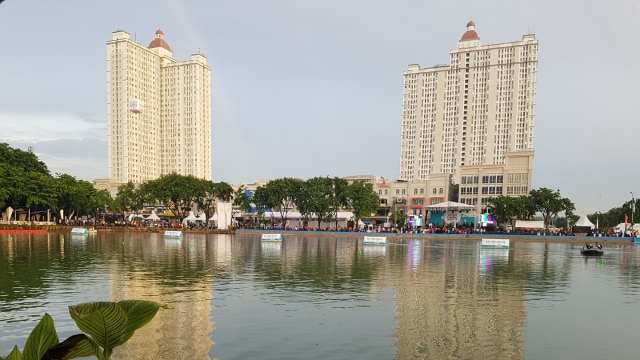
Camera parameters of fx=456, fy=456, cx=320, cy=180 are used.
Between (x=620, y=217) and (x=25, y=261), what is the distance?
12819 centimetres

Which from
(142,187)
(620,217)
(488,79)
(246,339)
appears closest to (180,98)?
(142,187)

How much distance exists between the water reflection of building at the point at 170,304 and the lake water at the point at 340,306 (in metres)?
0.06

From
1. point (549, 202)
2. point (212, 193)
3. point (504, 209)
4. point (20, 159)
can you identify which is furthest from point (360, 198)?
point (20, 159)

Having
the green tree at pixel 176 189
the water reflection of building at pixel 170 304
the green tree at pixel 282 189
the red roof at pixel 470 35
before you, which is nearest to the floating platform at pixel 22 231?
the green tree at pixel 176 189

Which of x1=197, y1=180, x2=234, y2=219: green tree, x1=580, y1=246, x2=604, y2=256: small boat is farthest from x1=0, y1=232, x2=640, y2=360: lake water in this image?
x1=197, y1=180, x2=234, y2=219: green tree

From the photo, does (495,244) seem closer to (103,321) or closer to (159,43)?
(103,321)

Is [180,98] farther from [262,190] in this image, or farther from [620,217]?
[620,217]

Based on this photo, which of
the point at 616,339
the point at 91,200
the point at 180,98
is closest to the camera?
the point at 616,339

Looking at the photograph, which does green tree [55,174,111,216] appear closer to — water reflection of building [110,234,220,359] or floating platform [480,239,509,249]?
water reflection of building [110,234,220,359]

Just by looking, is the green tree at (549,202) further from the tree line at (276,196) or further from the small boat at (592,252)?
the small boat at (592,252)

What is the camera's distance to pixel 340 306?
18.7 m

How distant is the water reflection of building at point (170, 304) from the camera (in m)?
12.6

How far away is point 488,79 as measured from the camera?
148 m

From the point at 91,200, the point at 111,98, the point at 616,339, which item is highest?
the point at 111,98
